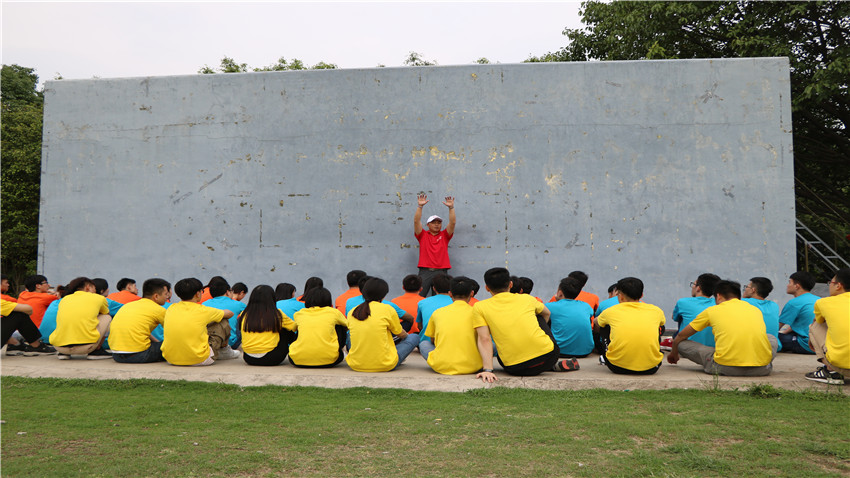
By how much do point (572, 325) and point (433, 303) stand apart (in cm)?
153

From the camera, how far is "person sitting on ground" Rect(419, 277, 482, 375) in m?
5.78

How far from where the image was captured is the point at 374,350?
19.5ft

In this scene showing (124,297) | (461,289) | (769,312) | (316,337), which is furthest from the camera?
(124,297)

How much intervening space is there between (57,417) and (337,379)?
2.22 metres

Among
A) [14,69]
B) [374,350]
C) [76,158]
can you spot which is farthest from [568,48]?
[14,69]

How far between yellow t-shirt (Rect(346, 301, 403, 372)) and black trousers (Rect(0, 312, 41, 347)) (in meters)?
4.03

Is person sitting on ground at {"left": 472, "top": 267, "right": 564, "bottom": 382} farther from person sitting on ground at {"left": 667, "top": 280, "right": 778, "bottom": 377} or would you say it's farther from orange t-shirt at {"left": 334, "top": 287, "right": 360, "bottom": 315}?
orange t-shirt at {"left": 334, "top": 287, "right": 360, "bottom": 315}

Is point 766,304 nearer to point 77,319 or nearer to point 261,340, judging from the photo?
point 261,340

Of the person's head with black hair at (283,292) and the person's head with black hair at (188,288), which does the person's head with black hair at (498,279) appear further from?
the person's head with black hair at (188,288)

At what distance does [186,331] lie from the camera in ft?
20.3

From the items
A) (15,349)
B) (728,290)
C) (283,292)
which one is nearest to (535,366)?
(728,290)

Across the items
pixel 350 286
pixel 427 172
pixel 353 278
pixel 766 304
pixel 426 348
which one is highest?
pixel 427 172

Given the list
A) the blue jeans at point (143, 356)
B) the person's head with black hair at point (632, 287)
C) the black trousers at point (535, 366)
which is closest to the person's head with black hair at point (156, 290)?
the blue jeans at point (143, 356)

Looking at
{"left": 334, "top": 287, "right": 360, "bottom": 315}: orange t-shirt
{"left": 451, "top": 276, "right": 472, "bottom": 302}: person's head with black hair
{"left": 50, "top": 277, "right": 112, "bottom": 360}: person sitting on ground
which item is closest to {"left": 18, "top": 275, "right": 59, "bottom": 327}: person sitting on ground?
{"left": 50, "top": 277, "right": 112, "bottom": 360}: person sitting on ground
